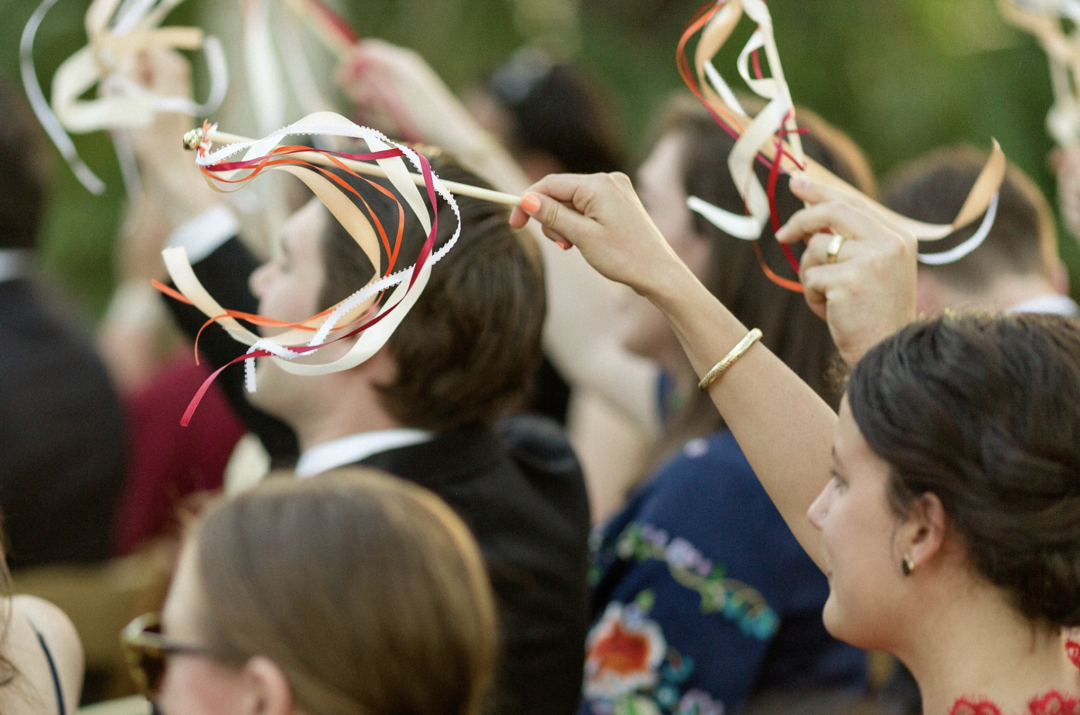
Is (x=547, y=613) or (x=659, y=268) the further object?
(x=547, y=613)

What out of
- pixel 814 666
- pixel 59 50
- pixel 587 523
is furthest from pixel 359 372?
pixel 59 50

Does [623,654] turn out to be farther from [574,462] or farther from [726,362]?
[726,362]

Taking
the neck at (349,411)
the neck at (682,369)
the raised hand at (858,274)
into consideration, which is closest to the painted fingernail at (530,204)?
the raised hand at (858,274)

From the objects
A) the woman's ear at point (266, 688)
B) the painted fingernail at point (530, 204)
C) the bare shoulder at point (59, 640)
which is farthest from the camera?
the bare shoulder at point (59, 640)

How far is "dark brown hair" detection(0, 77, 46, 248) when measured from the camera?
8.76ft

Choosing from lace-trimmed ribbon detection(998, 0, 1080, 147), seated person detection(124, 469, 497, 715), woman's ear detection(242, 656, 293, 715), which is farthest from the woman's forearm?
lace-trimmed ribbon detection(998, 0, 1080, 147)

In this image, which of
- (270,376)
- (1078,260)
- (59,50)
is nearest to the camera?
(270,376)

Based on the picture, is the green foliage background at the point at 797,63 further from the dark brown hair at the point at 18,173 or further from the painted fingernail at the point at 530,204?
the painted fingernail at the point at 530,204

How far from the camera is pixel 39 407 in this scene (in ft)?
8.78

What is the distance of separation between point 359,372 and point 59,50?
17.8ft

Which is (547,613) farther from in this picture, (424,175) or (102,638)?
(102,638)

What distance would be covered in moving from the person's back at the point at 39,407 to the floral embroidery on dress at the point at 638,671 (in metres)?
1.39

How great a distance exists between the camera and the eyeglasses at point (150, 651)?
3.94ft

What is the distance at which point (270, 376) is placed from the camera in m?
1.90
